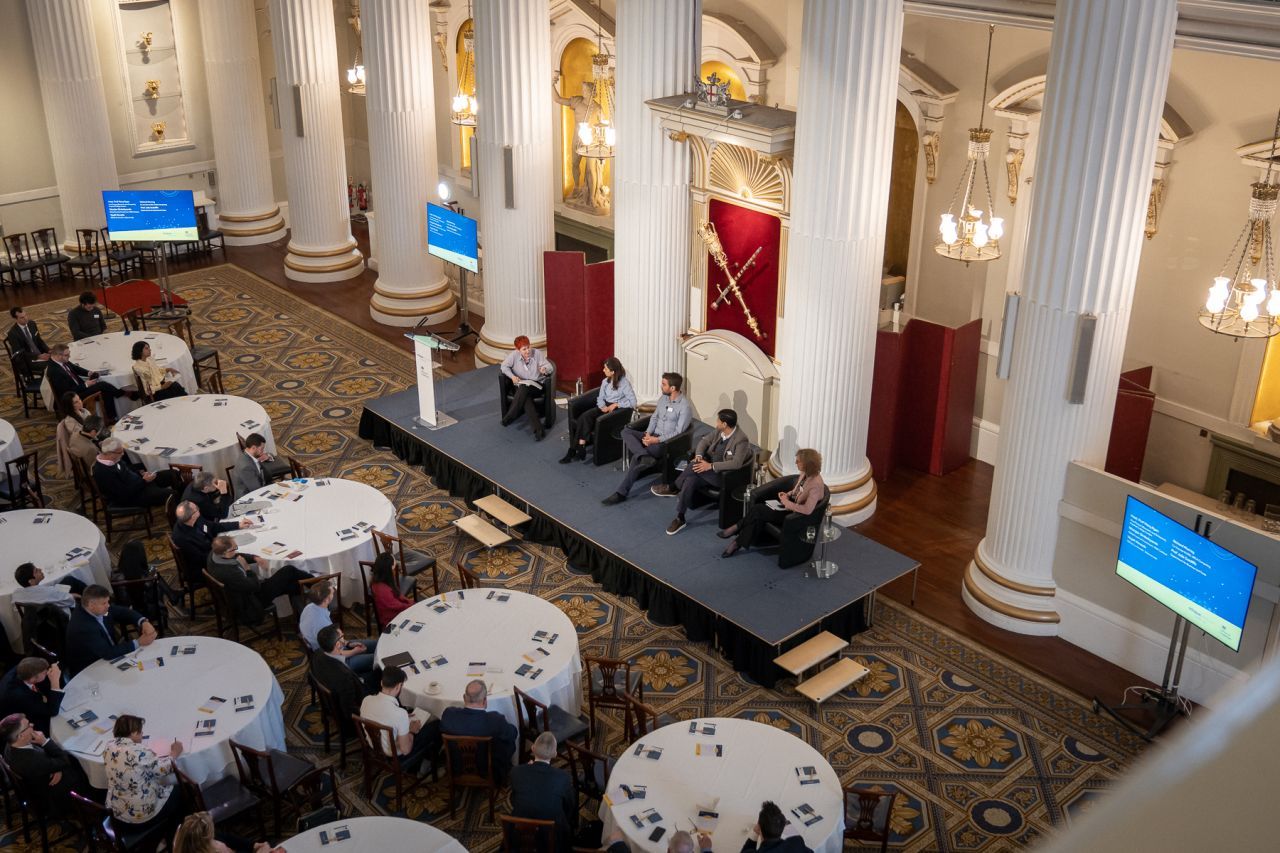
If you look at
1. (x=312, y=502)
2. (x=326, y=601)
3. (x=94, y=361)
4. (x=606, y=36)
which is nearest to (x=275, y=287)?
(x=94, y=361)

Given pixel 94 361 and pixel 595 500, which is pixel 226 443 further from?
pixel 595 500

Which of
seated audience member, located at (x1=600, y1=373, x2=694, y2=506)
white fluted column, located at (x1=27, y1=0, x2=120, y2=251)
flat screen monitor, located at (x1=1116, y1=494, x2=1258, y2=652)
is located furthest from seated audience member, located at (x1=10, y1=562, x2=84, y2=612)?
white fluted column, located at (x1=27, y1=0, x2=120, y2=251)

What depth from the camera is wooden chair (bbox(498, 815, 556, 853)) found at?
20.5 ft

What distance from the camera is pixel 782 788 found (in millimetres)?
6543

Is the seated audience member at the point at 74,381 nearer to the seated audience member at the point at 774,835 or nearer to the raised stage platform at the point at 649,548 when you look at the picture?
the raised stage platform at the point at 649,548

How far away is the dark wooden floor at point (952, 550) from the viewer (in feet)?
28.0

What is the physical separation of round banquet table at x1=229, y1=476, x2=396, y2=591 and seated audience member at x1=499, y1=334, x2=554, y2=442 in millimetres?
1922

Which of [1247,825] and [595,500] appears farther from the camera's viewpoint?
[595,500]

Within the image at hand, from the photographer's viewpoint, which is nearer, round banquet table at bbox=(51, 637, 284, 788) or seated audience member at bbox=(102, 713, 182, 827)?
seated audience member at bbox=(102, 713, 182, 827)

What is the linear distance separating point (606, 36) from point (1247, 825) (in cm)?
1436

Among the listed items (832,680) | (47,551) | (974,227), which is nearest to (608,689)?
(832,680)

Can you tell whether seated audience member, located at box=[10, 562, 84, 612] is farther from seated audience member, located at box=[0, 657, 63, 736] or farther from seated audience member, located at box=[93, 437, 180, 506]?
seated audience member, located at box=[93, 437, 180, 506]

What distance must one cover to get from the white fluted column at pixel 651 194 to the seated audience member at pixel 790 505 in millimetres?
2639

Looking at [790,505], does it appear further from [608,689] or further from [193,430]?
[193,430]
